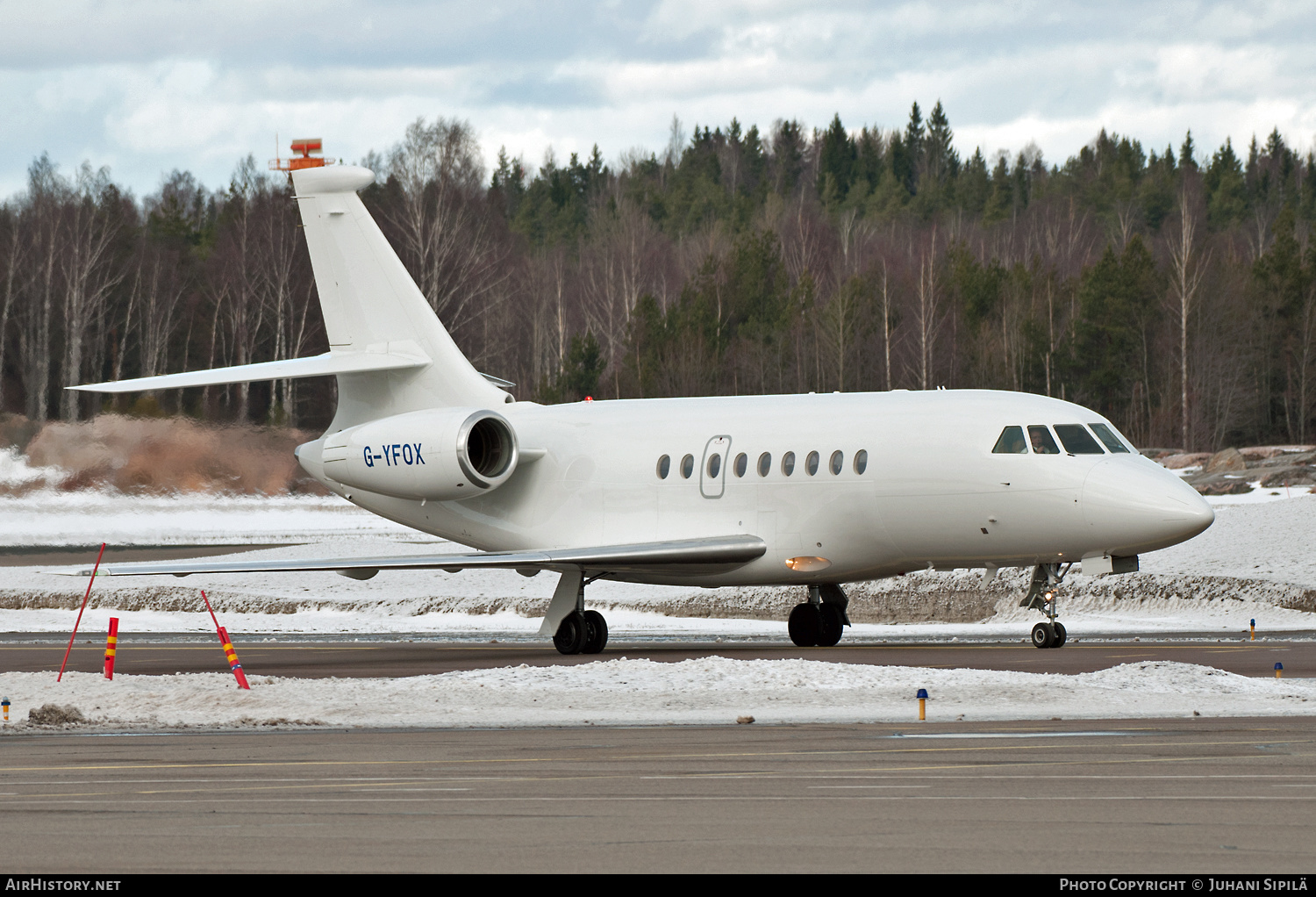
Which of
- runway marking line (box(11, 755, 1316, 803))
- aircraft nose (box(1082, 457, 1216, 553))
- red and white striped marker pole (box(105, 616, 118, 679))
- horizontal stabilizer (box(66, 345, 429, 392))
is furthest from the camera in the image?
horizontal stabilizer (box(66, 345, 429, 392))

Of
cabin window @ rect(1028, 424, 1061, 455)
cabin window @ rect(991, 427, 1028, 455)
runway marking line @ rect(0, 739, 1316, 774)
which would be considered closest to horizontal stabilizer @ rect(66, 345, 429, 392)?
cabin window @ rect(991, 427, 1028, 455)

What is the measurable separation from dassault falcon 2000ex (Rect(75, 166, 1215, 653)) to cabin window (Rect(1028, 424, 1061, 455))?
31 millimetres

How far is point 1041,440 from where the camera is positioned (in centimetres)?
2356

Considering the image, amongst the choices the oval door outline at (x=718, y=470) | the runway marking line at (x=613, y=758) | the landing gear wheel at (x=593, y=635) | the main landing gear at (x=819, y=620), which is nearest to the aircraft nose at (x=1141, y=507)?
the main landing gear at (x=819, y=620)

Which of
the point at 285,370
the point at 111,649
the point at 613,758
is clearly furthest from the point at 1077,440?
the point at 613,758

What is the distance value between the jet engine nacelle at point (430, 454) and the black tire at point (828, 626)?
17.1 ft

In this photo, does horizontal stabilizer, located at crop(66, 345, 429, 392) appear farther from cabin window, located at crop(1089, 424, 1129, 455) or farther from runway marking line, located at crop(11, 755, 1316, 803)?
runway marking line, located at crop(11, 755, 1316, 803)

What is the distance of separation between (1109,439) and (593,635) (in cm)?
772

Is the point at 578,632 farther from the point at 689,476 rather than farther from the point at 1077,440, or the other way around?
the point at 1077,440

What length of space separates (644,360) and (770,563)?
55.8 metres

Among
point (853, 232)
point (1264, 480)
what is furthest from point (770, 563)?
point (853, 232)

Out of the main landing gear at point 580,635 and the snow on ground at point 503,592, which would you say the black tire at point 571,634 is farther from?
the snow on ground at point 503,592

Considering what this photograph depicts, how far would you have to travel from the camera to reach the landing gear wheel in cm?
2583

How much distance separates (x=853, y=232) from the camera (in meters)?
119
